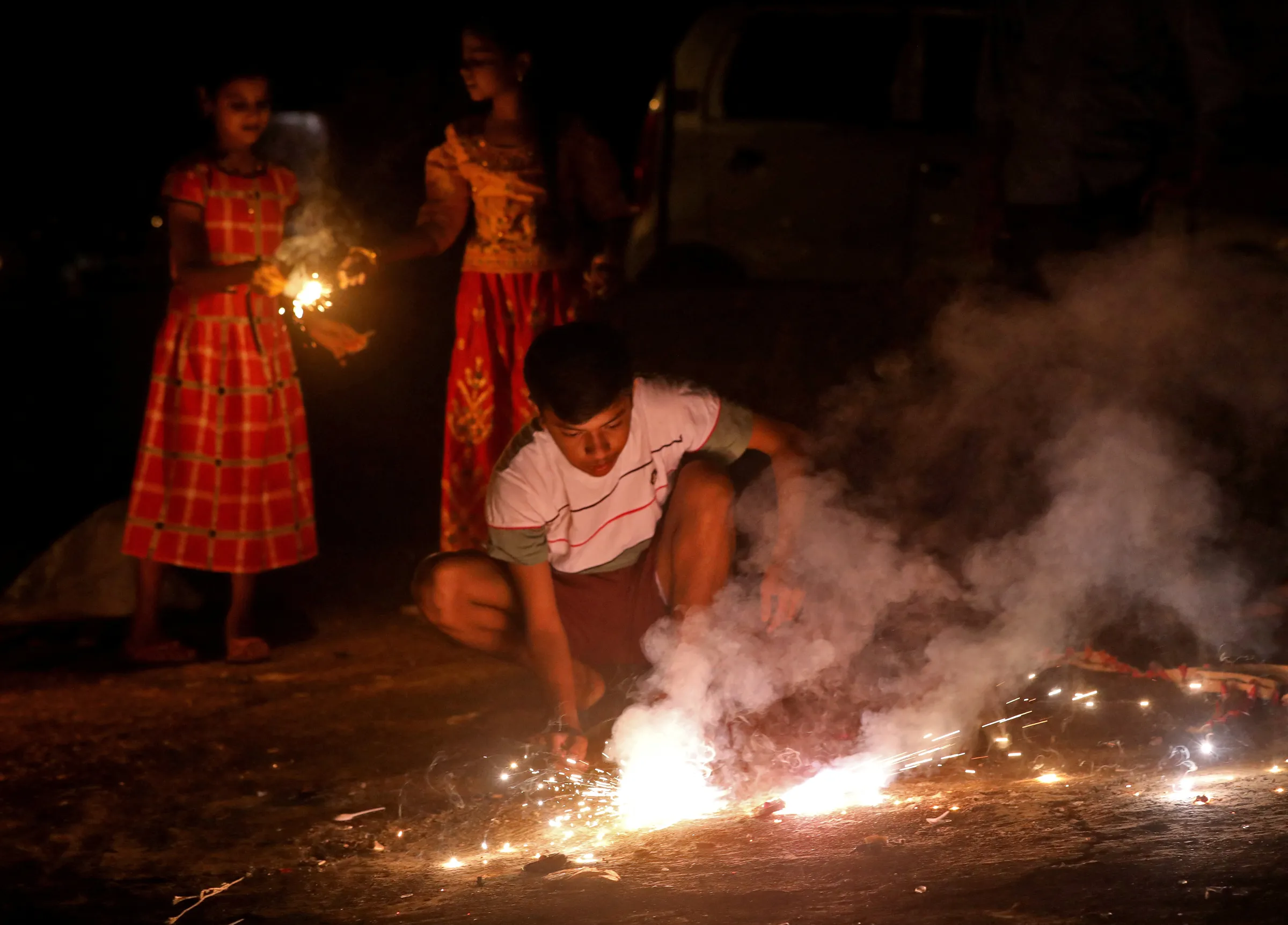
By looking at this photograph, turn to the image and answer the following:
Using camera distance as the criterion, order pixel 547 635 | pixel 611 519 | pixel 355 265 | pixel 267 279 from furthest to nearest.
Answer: pixel 355 265 → pixel 267 279 → pixel 611 519 → pixel 547 635

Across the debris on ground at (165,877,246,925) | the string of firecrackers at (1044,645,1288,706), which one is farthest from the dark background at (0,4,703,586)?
the string of firecrackers at (1044,645,1288,706)

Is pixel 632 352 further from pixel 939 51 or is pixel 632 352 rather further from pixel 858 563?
pixel 939 51

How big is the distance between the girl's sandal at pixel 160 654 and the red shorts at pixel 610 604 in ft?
5.53

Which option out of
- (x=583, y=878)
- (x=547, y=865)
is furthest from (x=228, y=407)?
(x=583, y=878)

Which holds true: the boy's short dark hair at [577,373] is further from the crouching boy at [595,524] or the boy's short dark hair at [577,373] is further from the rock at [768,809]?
the rock at [768,809]

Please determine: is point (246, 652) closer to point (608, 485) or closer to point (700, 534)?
point (608, 485)

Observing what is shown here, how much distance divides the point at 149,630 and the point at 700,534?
234 cm

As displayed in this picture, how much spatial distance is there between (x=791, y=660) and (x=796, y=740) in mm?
475

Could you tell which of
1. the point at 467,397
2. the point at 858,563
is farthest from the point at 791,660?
the point at 467,397

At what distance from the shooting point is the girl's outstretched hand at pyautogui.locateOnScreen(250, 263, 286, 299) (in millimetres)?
4820

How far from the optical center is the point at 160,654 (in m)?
5.25

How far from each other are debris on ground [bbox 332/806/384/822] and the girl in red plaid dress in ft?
5.09

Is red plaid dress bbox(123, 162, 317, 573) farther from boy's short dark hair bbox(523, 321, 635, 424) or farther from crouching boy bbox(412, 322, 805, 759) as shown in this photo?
boy's short dark hair bbox(523, 321, 635, 424)

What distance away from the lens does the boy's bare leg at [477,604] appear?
14.4 ft
